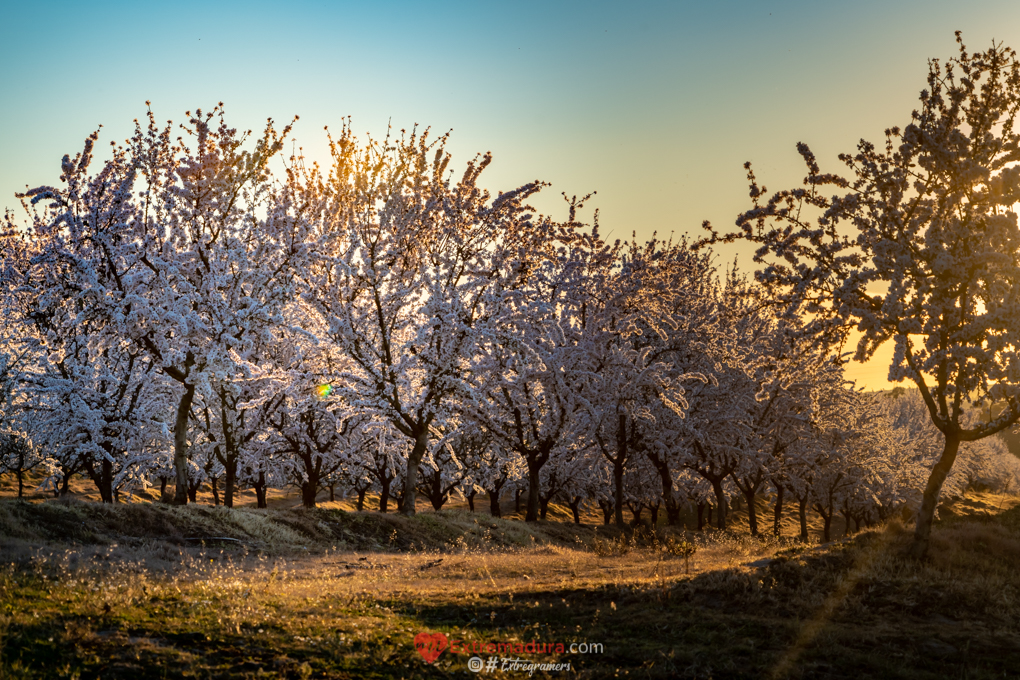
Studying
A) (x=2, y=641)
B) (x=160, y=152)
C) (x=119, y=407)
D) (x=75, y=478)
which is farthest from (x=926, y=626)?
(x=75, y=478)

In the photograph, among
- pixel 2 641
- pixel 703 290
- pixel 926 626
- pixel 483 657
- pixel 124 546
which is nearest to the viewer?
pixel 2 641

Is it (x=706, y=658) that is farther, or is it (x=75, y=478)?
(x=75, y=478)

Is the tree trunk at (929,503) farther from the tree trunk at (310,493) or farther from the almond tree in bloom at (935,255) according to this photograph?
the tree trunk at (310,493)

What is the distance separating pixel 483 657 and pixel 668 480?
87.2 feet

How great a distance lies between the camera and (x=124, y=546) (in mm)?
15344

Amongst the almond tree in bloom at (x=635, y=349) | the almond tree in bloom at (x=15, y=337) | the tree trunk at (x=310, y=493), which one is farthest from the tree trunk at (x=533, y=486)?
the almond tree in bloom at (x=15, y=337)

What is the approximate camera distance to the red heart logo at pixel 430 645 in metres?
7.92

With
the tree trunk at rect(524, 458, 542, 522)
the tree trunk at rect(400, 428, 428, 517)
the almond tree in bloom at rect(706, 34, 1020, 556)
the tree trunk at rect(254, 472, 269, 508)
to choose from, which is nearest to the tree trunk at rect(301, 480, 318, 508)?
the tree trunk at rect(254, 472, 269, 508)

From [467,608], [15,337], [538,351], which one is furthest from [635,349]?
[15,337]

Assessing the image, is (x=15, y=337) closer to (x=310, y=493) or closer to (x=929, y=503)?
(x=310, y=493)

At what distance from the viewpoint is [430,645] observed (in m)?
8.34

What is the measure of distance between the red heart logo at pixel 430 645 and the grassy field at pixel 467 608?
0.62 ft

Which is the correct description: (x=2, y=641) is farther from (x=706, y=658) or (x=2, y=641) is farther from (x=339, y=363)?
(x=339, y=363)

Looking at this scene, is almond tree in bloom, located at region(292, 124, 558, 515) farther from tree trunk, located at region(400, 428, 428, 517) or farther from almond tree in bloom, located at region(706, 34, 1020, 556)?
almond tree in bloom, located at region(706, 34, 1020, 556)
